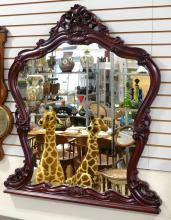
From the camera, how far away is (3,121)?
255 centimetres

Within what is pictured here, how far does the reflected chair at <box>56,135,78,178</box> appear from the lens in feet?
7.67

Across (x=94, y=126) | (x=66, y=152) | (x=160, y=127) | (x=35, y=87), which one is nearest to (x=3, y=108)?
(x=35, y=87)

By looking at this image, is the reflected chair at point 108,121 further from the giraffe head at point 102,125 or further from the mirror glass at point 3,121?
the mirror glass at point 3,121

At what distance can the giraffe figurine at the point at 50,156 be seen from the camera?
239cm

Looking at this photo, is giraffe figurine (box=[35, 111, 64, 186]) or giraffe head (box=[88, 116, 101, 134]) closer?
giraffe head (box=[88, 116, 101, 134])

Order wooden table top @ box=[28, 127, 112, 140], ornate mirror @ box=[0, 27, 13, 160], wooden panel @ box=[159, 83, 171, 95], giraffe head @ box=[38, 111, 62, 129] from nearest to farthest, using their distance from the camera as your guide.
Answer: wooden panel @ box=[159, 83, 171, 95] < wooden table top @ box=[28, 127, 112, 140] < giraffe head @ box=[38, 111, 62, 129] < ornate mirror @ box=[0, 27, 13, 160]

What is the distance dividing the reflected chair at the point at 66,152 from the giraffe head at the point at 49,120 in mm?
94

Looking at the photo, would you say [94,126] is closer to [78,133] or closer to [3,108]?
[78,133]

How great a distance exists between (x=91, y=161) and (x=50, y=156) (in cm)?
31

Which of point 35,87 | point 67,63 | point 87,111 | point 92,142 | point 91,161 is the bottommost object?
point 91,161

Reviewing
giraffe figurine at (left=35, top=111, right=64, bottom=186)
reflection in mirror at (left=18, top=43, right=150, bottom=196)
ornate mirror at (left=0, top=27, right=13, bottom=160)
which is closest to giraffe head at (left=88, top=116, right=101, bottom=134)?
reflection in mirror at (left=18, top=43, right=150, bottom=196)

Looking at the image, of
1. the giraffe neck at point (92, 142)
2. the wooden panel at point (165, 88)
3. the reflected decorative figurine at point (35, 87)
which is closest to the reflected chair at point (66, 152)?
the giraffe neck at point (92, 142)

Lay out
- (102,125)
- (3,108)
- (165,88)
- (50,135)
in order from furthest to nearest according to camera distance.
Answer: (3,108)
(50,135)
(102,125)
(165,88)

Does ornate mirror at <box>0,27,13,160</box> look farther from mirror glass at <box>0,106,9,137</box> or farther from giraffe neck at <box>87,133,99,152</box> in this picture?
giraffe neck at <box>87,133,99,152</box>
